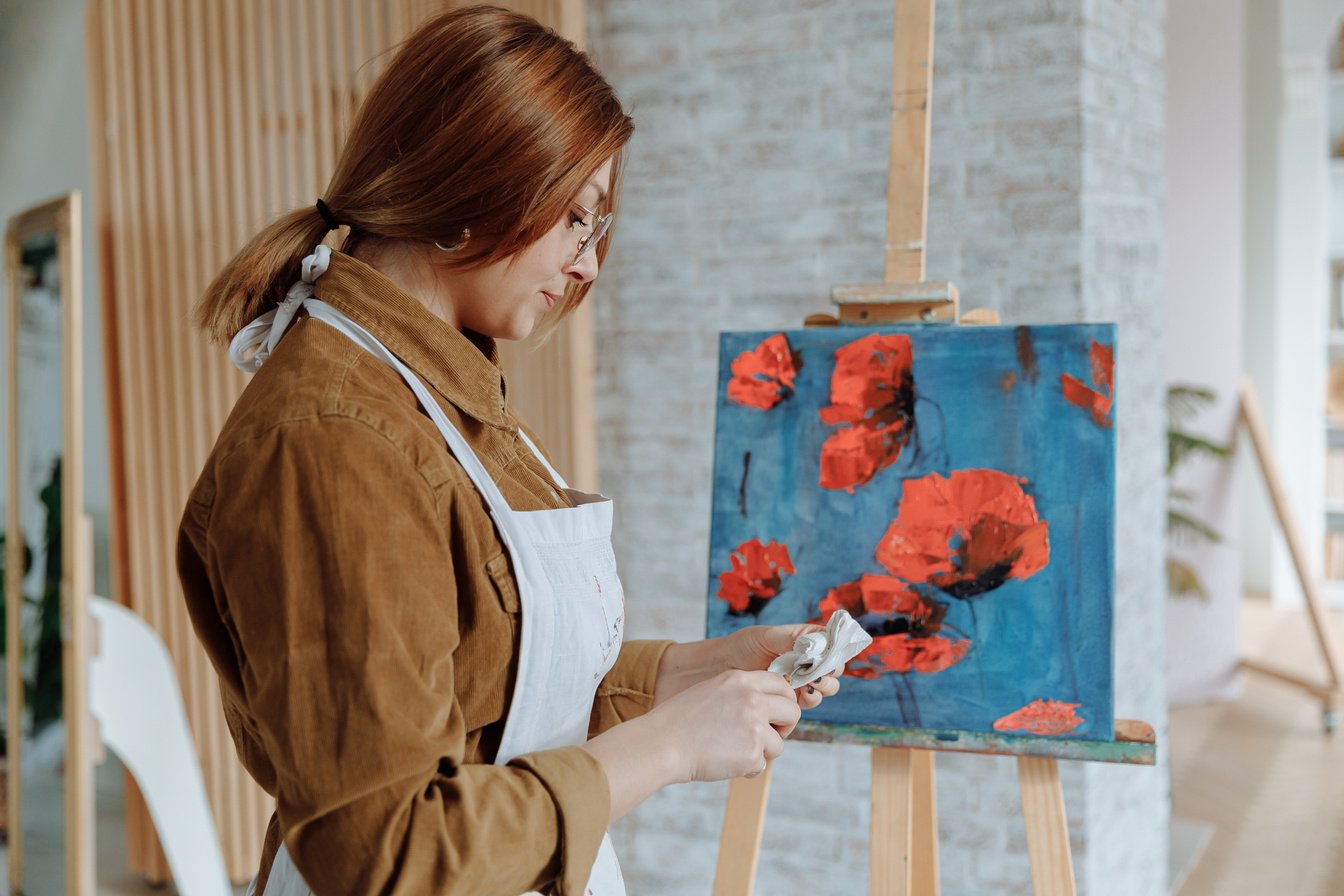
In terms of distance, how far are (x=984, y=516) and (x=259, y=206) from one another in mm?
1945

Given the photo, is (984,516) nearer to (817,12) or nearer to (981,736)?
(981,736)

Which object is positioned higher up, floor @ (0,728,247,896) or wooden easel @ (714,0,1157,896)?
wooden easel @ (714,0,1157,896)

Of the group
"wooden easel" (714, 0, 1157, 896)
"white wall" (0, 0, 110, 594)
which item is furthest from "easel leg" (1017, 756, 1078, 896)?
"white wall" (0, 0, 110, 594)

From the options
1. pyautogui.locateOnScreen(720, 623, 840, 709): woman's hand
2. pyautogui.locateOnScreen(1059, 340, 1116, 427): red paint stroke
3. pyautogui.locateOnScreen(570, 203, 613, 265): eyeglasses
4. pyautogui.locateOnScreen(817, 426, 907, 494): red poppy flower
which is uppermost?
pyautogui.locateOnScreen(570, 203, 613, 265): eyeglasses

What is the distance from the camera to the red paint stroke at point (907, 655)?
1619mm

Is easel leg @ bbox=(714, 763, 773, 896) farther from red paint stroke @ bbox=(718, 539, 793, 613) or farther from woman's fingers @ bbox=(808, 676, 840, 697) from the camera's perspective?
woman's fingers @ bbox=(808, 676, 840, 697)

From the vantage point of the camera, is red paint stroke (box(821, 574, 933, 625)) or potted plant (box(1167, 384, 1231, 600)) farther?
potted plant (box(1167, 384, 1231, 600))

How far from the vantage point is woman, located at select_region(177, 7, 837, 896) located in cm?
86

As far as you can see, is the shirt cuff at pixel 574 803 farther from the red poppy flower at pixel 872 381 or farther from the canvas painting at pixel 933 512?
the red poppy flower at pixel 872 381

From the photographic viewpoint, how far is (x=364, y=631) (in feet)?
2.79

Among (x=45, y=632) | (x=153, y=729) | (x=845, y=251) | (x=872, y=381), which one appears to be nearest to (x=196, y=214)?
(x=45, y=632)

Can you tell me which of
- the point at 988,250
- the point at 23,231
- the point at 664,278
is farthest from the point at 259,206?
the point at 988,250

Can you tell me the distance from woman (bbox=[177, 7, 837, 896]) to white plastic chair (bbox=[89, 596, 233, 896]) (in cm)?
165

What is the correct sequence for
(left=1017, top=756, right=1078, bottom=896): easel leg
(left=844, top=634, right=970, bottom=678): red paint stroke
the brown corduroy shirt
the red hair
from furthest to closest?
1. (left=844, top=634, right=970, bottom=678): red paint stroke
2. (left=1017, top=756, right=1078, bottom=896): easel leg
3. the red hair
4. the brown corduroy shirt
